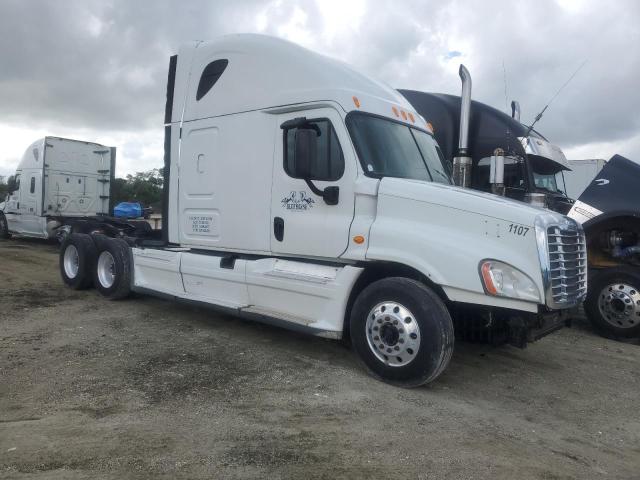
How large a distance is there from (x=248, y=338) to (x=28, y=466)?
3460 millimetres

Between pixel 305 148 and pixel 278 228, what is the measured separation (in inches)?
46.0

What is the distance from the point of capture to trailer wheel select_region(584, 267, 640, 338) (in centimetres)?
731

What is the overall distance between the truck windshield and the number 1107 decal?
131cm

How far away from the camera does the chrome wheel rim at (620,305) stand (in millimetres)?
7305

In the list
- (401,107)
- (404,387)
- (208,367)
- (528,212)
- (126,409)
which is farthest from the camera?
(401,107)

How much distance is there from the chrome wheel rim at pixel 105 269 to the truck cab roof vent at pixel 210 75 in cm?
318

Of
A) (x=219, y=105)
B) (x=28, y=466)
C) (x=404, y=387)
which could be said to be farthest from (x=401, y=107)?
(x=28, y=466)

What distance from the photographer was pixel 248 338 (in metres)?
6.65

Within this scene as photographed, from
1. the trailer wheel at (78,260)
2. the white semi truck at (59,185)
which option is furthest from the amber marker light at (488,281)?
the white semi truck at (59,185)

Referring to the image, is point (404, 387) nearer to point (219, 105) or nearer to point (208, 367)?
point (208, 367)

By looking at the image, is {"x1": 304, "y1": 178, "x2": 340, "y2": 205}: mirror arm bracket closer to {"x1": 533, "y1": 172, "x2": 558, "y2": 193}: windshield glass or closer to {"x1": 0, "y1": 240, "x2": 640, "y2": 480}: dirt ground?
{"x1": 0, "y1": 240, "x2": 640, "y2": 480}: dirt ground

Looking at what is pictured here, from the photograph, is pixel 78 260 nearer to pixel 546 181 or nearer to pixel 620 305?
pixel 546 181

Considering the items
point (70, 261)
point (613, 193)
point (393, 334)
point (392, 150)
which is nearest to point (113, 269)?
point (70, 261)

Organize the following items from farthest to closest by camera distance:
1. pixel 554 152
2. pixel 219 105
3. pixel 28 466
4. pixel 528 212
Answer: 1. pixel 554 152
2. pixel 219 105
3. pixel 528 212
4. pixel 28 466
